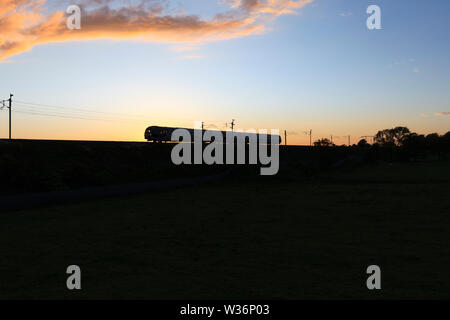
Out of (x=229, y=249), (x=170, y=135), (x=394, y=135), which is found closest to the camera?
(x=229, y=249)

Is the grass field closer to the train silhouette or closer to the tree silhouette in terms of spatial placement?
the train silhouette

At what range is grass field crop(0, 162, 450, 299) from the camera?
31.3ft

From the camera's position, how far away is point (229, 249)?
13.6 meters

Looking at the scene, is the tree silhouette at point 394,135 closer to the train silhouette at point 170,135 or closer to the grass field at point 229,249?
the train silhouette at point 170,135

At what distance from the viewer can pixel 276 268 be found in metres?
11.1

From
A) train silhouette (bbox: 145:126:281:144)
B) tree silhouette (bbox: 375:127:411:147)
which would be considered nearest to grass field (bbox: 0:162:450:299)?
train silhouette (bbox: 145:126:281:144)

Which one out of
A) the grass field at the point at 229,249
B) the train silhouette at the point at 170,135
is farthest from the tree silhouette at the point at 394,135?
the grass field at the point at 229,249

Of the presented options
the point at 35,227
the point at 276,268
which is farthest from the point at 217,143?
the point at 276,268

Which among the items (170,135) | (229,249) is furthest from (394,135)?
(229,249)

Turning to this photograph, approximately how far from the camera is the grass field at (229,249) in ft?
31.3

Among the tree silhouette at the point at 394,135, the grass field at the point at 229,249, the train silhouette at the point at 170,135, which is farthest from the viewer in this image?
the tree silhouette at the point at 394,135

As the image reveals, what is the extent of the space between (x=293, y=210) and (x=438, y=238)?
8.70 meters

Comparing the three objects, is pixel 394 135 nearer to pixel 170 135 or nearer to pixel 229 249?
pixel 170 135
